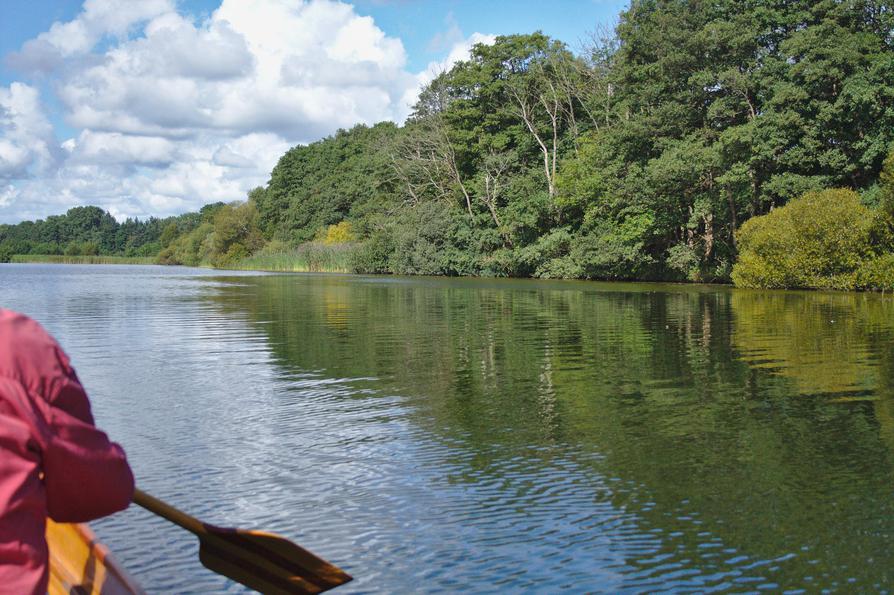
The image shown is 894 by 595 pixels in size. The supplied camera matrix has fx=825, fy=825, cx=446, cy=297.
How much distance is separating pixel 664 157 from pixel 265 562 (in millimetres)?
38729

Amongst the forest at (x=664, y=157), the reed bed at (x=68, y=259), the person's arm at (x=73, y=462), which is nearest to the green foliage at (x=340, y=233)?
the forest at (x=664, y=157)

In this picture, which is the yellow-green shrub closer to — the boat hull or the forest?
the forest

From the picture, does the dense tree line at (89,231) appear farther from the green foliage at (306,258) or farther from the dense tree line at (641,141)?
the dense tree line at (641,141)

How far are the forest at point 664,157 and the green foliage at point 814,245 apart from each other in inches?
2.8

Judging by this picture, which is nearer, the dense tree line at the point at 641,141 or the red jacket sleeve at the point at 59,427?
the red jacket sleeve at the point at 59,427

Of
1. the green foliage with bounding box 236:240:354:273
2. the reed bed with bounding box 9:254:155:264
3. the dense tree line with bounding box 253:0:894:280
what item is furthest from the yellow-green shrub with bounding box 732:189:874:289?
the reed bed with bounding box 9:254:155:264

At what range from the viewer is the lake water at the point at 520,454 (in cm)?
488

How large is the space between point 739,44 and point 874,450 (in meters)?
34.5

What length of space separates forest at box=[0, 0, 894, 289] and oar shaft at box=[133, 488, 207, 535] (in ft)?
101

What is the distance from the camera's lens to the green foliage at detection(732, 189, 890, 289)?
3103cm

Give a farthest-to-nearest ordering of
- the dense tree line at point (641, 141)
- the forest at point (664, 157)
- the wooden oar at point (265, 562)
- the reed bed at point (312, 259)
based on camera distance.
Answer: the reed bed at point (312, 259), the dense tree line at point (641, 141), the forest at point (664, 157), the wooden oar at point (265, 562)

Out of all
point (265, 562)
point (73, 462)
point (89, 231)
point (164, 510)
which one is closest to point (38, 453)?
point (73, 462)

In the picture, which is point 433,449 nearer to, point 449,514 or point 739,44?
point 449,514

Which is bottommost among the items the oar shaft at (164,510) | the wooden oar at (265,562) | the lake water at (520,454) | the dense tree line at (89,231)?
the lake water at (520,454)
